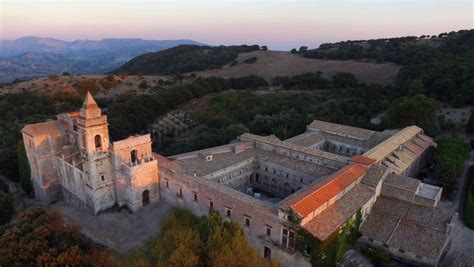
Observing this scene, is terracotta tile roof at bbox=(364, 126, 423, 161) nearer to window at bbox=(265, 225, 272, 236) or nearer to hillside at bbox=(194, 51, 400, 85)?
window at bbox=(265, 225, 272, 236)

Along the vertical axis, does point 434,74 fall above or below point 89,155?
above

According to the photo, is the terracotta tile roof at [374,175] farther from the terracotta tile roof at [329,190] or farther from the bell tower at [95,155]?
the bell tower at [95,155]

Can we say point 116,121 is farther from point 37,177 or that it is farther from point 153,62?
point 153,62

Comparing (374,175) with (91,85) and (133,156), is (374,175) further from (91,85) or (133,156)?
(91,85)

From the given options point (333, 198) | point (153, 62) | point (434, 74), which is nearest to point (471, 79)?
point (434, 74)

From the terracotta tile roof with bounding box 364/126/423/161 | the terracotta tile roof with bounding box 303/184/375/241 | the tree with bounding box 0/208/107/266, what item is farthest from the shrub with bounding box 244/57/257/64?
the tree with bounding box 0/208/107/266

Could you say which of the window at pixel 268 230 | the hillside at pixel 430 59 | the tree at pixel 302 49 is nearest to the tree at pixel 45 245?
the window at pixel 268 230
